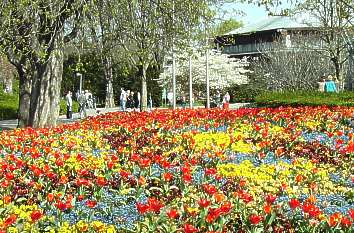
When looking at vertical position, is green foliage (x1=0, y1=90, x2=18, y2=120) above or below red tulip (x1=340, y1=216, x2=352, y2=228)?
above

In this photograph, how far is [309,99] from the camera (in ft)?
67.3

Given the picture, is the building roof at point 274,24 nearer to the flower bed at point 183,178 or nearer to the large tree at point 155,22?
the large tree at point 155,22

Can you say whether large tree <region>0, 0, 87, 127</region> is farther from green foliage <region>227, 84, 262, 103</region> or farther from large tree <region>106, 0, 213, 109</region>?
green foliage <region>227, 84, 262, 103</region>

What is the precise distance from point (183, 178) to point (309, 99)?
15.3 metres

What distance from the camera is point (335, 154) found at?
822 cm

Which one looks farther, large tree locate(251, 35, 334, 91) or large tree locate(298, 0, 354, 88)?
large tree locate(251, 35, 334, 91)

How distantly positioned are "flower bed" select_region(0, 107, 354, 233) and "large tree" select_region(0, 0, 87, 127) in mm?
3610

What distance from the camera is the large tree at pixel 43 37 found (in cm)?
1382

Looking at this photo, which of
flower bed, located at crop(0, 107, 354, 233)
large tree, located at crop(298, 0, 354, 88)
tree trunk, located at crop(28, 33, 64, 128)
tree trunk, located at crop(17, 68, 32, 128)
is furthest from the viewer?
large tree, located at crop(298, 0, 354, 88)

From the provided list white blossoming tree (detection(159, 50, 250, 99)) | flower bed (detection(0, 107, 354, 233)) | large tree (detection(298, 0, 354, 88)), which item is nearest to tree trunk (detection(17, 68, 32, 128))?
flower bed (detection(0, 107, 354, 233))

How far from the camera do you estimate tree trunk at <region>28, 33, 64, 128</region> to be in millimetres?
15547

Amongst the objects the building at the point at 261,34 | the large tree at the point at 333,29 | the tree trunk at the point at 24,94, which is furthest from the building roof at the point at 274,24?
the tree trunk at the point at 24,94

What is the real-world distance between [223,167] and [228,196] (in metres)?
1.42

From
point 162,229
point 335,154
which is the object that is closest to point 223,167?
point 335,154
